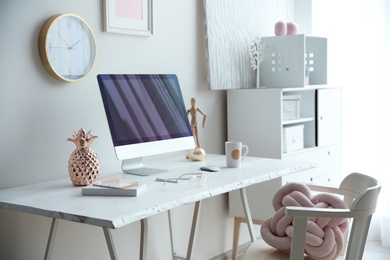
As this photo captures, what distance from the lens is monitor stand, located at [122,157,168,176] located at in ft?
7.66

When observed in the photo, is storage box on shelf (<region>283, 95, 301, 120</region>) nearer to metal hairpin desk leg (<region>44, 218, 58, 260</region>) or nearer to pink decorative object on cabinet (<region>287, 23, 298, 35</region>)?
pink decorative object on cabinet (<region>287, 23, 298, 35</region>)

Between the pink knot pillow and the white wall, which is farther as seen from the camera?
the white wall

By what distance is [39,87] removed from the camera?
7.41 ft

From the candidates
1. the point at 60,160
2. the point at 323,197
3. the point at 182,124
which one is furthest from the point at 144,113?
the point at 323,197

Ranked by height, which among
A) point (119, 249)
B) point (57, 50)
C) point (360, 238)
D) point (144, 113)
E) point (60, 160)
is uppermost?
point (57, 50)

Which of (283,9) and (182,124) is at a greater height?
(283,9)

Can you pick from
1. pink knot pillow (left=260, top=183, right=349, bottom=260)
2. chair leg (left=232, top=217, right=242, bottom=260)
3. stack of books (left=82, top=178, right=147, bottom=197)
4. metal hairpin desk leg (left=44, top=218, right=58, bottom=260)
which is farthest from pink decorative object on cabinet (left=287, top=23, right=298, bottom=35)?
metal hairpin desk leg (left=44, top=218, right=58, bottom=260)

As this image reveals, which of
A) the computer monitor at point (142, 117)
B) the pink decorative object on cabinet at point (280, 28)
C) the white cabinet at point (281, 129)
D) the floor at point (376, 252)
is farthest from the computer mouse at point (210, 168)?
the floor at point (376, 252)

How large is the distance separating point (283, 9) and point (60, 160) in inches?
80.0

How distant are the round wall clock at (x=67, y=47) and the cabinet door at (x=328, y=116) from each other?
1568mm

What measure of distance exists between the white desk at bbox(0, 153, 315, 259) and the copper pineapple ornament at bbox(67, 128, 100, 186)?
2.0 inches

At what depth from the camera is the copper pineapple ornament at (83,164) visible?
2102 mm

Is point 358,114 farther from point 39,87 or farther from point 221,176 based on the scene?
point 39,87

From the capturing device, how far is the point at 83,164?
2104 millimetres
